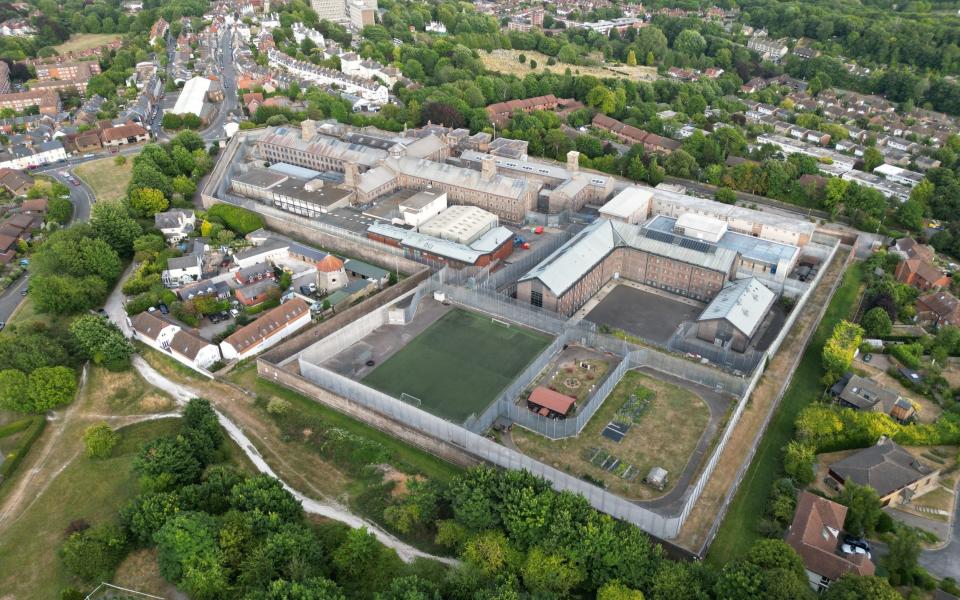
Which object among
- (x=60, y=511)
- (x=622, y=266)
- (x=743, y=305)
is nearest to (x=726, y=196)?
(x=622, y=266)

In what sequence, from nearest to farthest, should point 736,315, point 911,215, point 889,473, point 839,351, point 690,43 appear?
1. point 889,473
2. point 839,351
3. point 736,315
4. point 911,215
5. point 690,43

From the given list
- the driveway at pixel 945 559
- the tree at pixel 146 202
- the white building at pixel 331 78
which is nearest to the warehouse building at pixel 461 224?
the tree at pixel 146 202

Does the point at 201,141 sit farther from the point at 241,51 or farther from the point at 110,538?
the point at 110,538

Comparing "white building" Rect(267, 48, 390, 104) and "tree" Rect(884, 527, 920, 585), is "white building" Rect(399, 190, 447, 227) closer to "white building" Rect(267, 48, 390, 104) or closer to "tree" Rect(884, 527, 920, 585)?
"white building" Rect(267, 48, 390, 104)

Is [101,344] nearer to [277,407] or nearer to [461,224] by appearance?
[277,407]

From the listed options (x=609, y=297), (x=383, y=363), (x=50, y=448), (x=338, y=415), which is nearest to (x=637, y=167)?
(x=609, y=297)

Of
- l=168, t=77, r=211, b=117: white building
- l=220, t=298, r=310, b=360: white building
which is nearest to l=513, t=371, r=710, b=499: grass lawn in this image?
l=220, t=298, r=310, b=360: white building

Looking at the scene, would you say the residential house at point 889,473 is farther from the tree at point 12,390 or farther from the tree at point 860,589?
the tree at point 12,390
